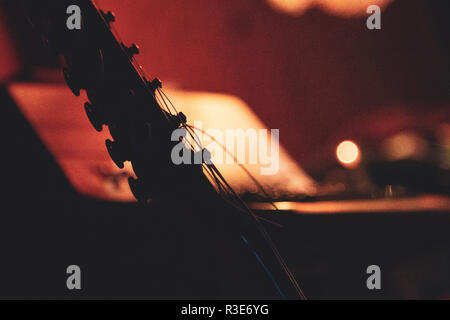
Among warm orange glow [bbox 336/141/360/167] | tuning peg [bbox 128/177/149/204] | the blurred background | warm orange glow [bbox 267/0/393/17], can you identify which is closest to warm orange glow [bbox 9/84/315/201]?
the blurred background

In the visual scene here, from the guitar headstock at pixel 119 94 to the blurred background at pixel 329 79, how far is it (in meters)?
1.21

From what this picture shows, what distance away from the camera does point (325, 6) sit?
11.3 feet

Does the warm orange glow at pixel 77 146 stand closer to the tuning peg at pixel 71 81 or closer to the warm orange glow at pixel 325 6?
the tuning peg at pixel 71 81

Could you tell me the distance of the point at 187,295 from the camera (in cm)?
176

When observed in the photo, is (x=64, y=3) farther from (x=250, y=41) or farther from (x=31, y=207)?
(x=250, y=41)

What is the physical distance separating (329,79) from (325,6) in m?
0.77

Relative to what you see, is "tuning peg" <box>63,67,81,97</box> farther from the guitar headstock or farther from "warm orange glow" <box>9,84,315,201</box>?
"warm orange glow" <box>9,84,315,201</box>

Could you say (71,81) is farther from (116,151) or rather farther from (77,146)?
(77,146)

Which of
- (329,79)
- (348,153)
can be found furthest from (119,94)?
(329,79)

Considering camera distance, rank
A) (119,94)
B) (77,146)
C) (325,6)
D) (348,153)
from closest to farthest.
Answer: (119,94) < (77,146) < (348,153) < (325,6)
